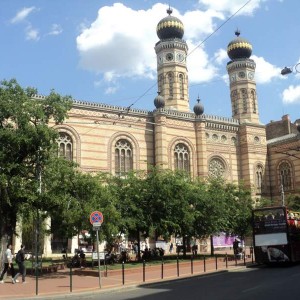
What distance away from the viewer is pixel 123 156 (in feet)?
123

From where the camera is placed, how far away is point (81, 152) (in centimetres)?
3472

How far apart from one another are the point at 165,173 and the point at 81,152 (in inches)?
408

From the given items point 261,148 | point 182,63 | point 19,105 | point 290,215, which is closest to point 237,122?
point 261,148

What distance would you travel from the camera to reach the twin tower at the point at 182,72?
4391 centimetres

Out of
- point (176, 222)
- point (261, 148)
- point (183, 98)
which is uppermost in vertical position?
point (183, 98)

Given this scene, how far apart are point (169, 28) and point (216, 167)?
15.0m

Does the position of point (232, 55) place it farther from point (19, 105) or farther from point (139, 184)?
point (19, 105)

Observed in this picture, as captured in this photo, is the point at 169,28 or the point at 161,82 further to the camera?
the point at 169,28

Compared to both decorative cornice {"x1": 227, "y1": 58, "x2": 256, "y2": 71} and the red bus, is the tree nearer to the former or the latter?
the red bus

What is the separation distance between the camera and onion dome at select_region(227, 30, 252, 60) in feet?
162

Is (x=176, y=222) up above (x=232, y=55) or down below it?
below

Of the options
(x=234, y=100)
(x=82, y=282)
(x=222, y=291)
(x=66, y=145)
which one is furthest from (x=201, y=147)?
(x=222, y=291)

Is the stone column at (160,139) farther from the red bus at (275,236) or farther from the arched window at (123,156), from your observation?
the red bus at (275,236)

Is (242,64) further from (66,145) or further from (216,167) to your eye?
(66,145)
